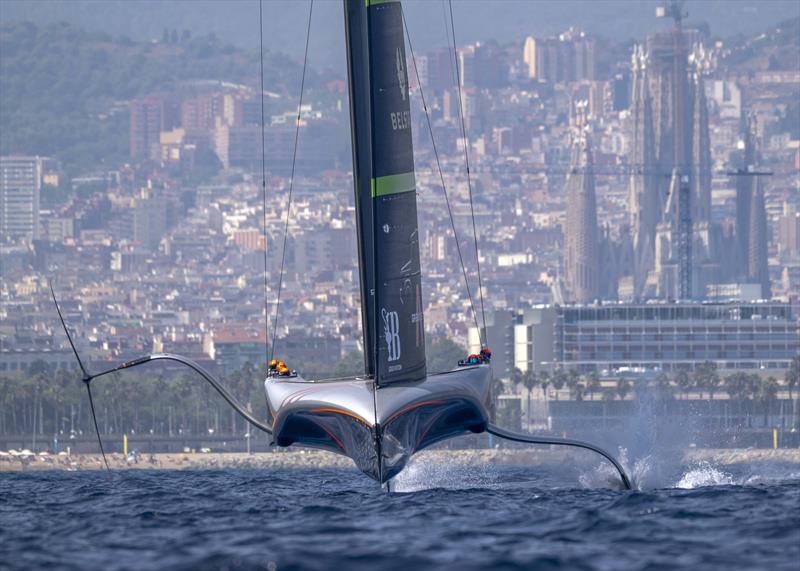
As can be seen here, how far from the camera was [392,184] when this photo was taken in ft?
82.5

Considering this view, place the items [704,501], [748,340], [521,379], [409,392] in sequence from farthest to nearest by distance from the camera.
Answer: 1. [748,340]
2. [521,379]
3. [409,392]
4. [704,501]

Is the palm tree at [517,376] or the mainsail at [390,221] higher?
the mainsail at [390,221]

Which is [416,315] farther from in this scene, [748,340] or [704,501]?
[748,340]

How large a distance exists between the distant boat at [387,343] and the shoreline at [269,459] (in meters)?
65.9

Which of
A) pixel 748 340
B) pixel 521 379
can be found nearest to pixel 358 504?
pixel 521 379

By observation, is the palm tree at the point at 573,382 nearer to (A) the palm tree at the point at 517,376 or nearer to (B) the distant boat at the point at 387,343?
(A) the palm tree at the point at 517,376

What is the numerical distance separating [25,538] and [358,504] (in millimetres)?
4695

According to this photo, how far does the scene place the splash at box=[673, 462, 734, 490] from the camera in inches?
1037

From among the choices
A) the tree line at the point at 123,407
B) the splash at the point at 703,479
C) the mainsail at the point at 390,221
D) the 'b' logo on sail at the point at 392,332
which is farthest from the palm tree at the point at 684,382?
the 'b' logo on sail at the point at 392,332

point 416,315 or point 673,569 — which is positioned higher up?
point 416,315

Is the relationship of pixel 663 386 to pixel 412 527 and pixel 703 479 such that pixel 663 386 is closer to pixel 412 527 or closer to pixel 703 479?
pixel 703 479

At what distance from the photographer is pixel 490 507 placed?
2248 cm

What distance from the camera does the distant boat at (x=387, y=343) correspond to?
965 inches

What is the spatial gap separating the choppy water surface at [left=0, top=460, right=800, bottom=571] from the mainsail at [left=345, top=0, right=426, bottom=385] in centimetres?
182
